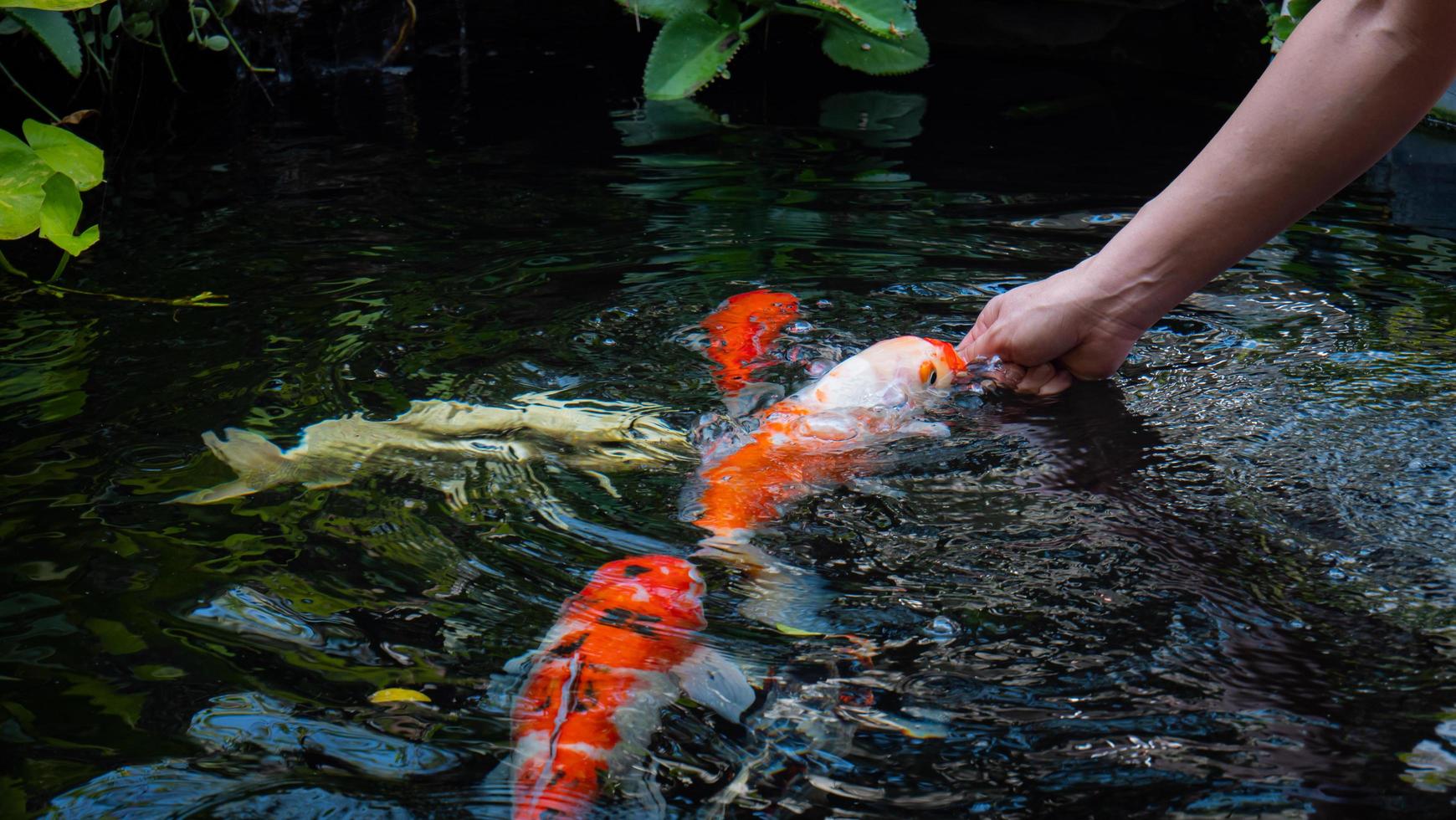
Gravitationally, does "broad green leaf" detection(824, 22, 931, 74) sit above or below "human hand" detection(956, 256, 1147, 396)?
above

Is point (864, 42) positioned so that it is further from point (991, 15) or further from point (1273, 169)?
point (1273, 169)

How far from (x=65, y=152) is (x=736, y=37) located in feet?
11.1

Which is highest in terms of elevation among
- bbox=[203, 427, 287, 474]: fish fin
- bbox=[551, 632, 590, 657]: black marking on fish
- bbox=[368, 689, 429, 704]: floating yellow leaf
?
bbox=[203, 427, 287, 474]: fish fin

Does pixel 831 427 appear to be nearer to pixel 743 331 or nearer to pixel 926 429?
pixel 926 429

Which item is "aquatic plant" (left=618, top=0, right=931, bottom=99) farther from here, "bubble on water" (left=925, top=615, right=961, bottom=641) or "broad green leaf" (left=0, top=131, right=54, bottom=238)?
"bubble on water" (left=925, top=615, right=961, bottom=641)

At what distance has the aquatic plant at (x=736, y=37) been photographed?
5164 mm

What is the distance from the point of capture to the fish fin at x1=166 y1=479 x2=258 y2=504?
80.4 inches

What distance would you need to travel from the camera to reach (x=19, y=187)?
102 inches

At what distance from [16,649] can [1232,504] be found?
2.03 meters

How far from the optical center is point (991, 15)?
6547 mm

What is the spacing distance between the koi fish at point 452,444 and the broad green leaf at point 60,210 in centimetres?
84

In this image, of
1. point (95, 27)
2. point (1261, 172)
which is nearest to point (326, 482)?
point (1261, 172)

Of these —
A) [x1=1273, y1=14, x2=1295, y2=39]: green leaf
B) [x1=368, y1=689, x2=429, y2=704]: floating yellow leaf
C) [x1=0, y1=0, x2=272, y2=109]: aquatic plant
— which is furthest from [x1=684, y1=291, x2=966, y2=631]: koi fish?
[x1=1273, y1=14, x2=1295, y2=39]: green leaf

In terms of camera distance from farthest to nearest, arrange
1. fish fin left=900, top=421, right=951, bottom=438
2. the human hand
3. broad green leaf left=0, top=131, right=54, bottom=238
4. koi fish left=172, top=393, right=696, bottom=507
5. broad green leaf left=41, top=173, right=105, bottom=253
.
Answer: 1. broad green leaf left=41, top=173, right=105, bottom=253
2. broad green leaf left=0, top=131, right=54, bottom=238
3. fish fin left=900, top=421, right=951, bottom=438
4. the human hand
5. koi fish left=172, top=393, right=696, bottom=507
